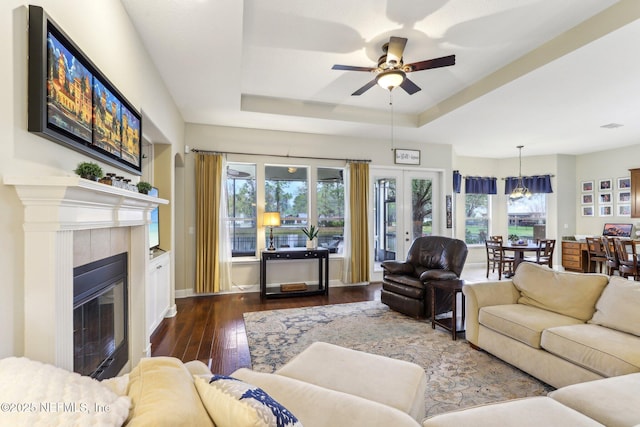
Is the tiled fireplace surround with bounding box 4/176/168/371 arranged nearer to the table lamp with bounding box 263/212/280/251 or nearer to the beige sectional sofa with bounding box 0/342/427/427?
the beige sectional sofa with bounding box 0/342/427/427

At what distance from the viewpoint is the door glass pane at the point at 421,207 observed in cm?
641

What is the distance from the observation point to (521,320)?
8.27ft

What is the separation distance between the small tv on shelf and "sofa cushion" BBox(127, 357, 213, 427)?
907 cm

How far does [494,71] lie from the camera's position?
12.5 feet

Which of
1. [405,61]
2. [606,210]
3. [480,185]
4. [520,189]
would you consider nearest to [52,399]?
[405,61]

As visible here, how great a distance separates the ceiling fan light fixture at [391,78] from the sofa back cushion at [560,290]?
7.50ft

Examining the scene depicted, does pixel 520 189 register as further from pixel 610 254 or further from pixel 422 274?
pixel 422 274

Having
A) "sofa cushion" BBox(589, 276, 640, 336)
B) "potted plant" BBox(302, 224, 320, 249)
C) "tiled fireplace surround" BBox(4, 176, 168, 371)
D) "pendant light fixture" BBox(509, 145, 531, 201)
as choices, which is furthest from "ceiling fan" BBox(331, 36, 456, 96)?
"pendant light fixture" BBox(509, 145, 531, 201)

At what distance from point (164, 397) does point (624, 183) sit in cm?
963

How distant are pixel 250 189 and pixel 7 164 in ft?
14.3

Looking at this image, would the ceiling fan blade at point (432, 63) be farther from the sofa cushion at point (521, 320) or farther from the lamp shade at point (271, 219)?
the lamp shade at point (271, 219)

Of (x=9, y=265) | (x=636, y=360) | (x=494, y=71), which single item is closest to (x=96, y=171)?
(x=9, y=265)

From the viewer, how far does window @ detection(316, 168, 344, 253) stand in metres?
5.87

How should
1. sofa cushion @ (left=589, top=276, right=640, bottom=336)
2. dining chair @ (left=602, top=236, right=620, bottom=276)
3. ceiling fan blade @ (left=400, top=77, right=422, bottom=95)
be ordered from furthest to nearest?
dining chair @ (left=602, top=236, right=620, bottom=276) → ceiling fan blade @ (left=400, top=77, right=422, bottom=95) → sofa cushion @ (left=589, top=276, right=640, bottom=336)
